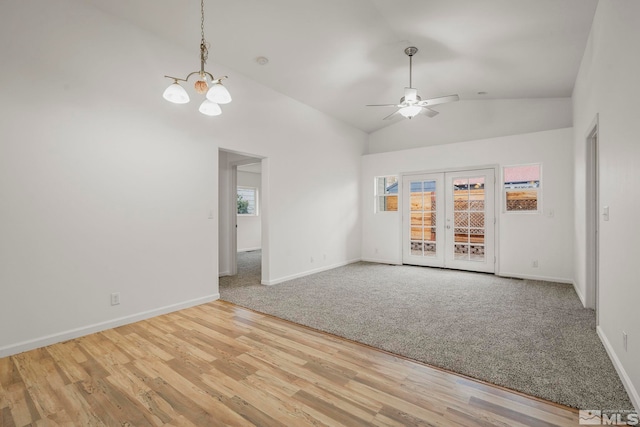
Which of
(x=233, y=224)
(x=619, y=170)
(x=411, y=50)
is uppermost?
(x=411, y=50)

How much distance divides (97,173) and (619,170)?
14.9 feet

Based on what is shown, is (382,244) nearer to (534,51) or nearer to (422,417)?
(534,51)

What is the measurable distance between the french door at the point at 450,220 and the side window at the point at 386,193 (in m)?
0.30

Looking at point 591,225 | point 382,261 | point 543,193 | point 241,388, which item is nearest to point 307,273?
point 382,261

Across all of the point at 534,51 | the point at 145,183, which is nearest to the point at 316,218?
the point at 145,183

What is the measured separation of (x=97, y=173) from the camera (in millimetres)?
2965

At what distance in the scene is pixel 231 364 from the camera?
2299mm

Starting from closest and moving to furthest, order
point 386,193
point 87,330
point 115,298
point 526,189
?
point 87,330
point 115,298
point 526,189
point 386,193

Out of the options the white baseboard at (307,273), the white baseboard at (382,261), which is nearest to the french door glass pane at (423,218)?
the white baseboard at (382,261)

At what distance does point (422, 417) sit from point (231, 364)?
1.43 meters

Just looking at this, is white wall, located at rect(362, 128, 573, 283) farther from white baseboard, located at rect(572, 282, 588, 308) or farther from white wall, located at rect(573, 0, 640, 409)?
white wall, located at rect(573, 0, 640, 409)

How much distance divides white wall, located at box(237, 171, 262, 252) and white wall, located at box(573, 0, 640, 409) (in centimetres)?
818

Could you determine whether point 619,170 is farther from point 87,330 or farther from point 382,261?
point 382,261

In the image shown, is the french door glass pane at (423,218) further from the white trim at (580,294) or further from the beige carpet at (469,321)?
the white trim at (580,294)
